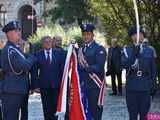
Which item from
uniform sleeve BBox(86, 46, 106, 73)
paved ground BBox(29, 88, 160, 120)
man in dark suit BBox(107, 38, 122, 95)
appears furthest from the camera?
man in dark suit BBox(107, 38, 122, 95)

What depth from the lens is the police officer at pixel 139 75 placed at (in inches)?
379

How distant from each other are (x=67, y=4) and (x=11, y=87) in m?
32.7

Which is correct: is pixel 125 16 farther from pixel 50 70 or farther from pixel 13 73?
pixel 13 73

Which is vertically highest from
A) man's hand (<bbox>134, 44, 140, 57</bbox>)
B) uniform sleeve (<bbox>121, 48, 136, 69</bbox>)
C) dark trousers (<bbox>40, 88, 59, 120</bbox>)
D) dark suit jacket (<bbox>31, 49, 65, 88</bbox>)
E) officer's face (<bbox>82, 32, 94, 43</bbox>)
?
officer's face (<bbox>82, 32, 94, 43</bbox>)

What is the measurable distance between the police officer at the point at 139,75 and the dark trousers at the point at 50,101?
5.99 ft

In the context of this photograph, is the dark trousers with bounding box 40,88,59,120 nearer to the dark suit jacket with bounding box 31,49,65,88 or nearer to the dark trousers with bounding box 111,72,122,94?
the dark suit jacket with bounding box 31,49,65,88

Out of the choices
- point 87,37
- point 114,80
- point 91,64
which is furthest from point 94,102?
point 114,80

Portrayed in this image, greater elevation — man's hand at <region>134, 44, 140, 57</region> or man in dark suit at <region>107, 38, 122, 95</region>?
man's hand at <region>134, 44, 140, 57</region>

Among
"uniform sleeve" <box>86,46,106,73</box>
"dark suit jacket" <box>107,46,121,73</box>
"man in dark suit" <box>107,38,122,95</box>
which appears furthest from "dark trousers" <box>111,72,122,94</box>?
"uniform sleeve" <box>86,46,106,73</box>

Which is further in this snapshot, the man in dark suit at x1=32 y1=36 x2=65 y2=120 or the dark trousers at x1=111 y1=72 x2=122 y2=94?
the dark trousers at x1=111 y1=72 x2=122 y2=94

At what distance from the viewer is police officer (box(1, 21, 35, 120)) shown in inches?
369

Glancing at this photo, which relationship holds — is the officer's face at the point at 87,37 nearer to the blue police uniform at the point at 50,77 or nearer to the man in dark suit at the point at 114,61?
the blue police uniform at the point at 50,77

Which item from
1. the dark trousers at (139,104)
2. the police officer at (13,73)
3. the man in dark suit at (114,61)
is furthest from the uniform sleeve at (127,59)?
the man in dark suit at (114,61)

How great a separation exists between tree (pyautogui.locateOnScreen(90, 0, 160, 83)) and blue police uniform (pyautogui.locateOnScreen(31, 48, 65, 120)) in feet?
23.1
